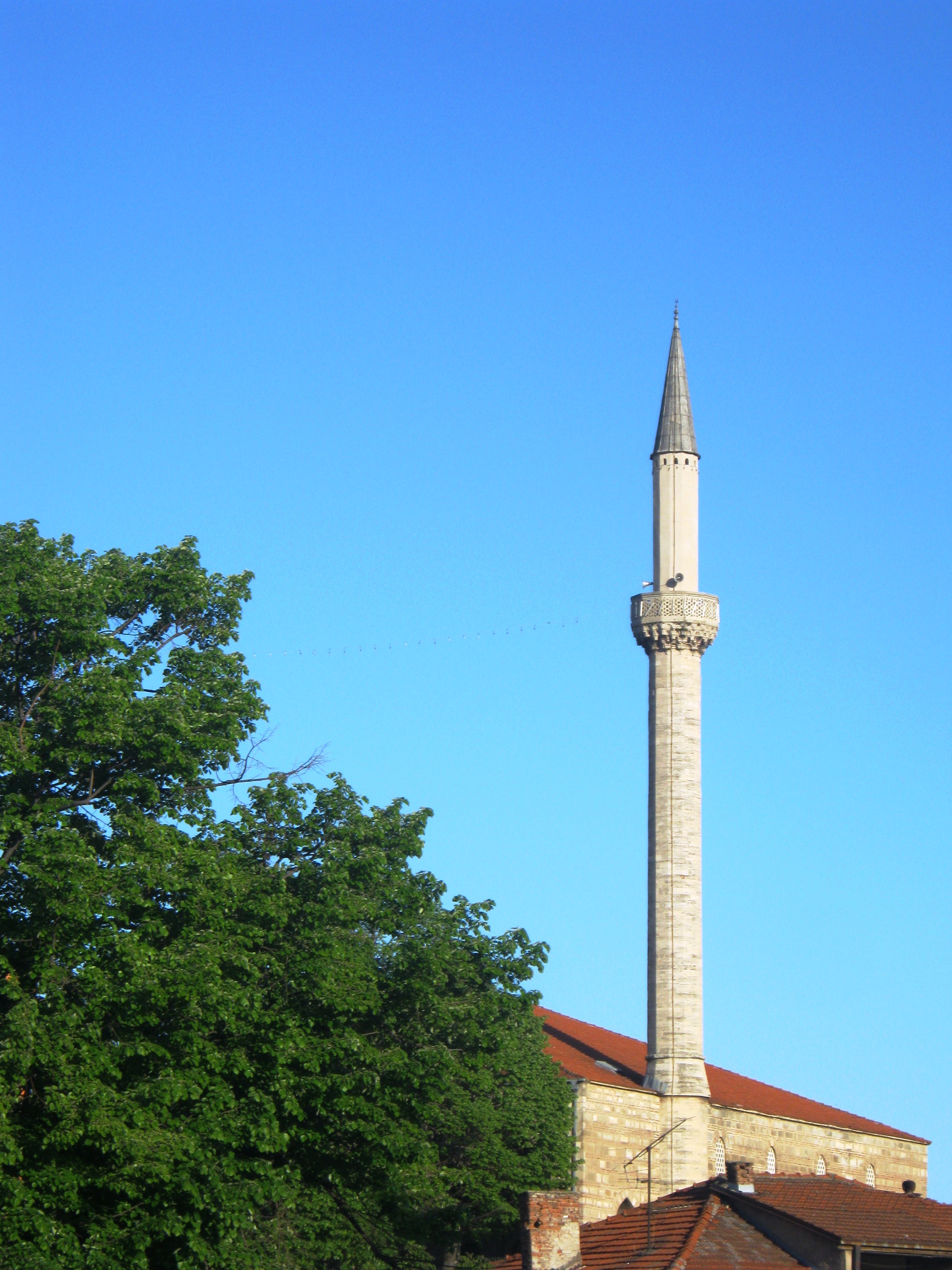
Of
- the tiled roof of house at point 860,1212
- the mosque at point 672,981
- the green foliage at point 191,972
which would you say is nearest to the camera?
the green foliage at point 191,972

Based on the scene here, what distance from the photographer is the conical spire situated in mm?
44906

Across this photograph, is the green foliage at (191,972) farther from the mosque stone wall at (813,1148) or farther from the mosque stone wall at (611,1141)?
the mosque stone wall at (813,1148)

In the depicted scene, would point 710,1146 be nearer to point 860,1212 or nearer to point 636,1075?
point 636,1075

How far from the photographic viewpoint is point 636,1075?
4284cm

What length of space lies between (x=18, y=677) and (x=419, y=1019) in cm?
760

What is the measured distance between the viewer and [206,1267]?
874 inches

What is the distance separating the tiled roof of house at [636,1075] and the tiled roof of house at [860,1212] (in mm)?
10852

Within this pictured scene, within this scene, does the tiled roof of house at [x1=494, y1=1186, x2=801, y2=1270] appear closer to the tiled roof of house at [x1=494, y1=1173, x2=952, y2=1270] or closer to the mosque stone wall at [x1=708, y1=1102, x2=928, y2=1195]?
the tiled roof of house at [x1=494, y1=1173, x2=952, y2=1270]

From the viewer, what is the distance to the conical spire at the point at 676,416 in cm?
4491

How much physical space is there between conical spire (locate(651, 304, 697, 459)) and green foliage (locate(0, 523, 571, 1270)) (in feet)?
63.3

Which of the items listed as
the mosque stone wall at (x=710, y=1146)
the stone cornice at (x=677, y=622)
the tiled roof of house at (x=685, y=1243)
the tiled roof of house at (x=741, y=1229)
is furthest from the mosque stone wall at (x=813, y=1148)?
the tiled roof of house at (x=685, y=1243)

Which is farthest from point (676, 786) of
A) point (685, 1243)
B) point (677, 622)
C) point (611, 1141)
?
point (685, 1243)

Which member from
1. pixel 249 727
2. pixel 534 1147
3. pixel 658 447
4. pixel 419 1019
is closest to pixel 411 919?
pixel 419 1019

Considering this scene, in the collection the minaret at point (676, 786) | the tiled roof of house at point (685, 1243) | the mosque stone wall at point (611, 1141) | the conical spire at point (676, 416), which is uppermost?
the conical spire at point (676, 416)
